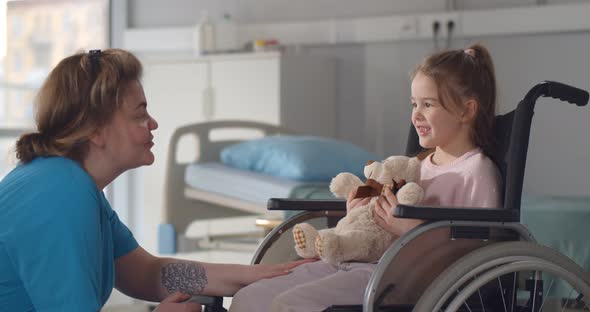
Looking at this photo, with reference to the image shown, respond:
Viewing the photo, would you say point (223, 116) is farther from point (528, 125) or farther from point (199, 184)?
point (528, 125)

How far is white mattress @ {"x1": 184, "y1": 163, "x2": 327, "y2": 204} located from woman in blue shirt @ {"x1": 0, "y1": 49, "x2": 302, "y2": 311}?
147 cm

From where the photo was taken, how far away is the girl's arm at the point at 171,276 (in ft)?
6.95

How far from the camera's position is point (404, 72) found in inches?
186

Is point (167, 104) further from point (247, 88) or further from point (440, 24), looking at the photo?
point (440, 24)

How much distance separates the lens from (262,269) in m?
A: 2.10

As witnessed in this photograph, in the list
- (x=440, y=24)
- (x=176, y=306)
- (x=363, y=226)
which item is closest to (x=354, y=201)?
(x=363, y=226)

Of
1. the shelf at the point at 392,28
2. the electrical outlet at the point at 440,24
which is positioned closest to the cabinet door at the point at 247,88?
the shelf at the point at 392,28

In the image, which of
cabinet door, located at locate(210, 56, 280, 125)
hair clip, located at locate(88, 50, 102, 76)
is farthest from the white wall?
hair clip, located at locate(88, 50, 102, 76)

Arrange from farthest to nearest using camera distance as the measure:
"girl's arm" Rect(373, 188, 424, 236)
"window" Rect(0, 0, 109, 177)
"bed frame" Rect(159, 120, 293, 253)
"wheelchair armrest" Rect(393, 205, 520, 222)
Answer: "window" Rect(0, 0, 109, 177) < "bed frame" Rect(159, 120, 293, 253) < "girl's arm" Rect(373, 188, 424, 236) < "wheelchair armrest" Rect(393, 205, 520, 222)

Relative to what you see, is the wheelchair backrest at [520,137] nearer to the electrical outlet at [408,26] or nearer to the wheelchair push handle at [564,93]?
the wheelchair push handle at [564,93]

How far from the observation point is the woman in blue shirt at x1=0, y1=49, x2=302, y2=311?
5.63 ft

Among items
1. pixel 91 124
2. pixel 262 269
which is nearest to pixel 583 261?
pixel 262 269

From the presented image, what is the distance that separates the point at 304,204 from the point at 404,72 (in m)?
2.67

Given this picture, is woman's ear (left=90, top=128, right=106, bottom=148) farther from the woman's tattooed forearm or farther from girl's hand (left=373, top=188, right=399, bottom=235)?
girl's hand (left=373, top=188, right=399, bottom=235)
